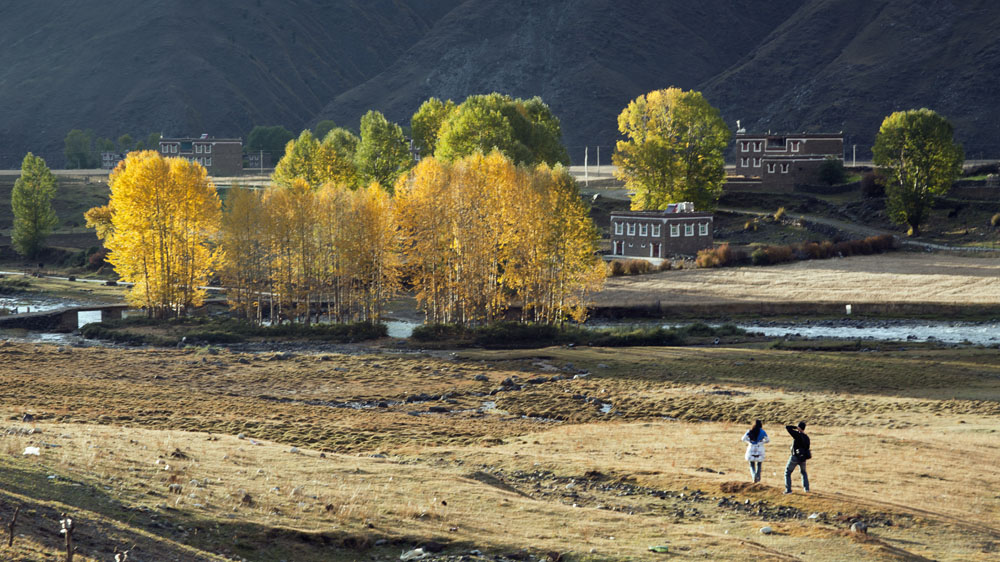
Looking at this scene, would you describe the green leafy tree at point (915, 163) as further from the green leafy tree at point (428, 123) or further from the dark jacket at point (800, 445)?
the dark jacket at point (800, 445)

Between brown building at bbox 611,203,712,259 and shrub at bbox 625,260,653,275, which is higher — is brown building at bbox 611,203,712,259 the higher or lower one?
the higher one

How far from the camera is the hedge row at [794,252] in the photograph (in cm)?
11094

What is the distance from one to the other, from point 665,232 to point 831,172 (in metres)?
51.3

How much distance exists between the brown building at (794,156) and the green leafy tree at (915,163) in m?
27.9

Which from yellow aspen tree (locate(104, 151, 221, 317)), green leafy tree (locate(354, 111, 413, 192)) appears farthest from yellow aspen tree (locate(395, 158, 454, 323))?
green leafy tree (locate(354, 111, 413, 192))

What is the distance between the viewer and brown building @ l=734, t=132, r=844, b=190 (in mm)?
158125

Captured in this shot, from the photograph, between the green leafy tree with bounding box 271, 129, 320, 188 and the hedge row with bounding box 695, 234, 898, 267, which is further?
the green leafy tree with bounding box 271, 129, 320, 188

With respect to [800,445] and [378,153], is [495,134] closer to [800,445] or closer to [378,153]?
[378,153]

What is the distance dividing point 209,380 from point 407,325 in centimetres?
2768

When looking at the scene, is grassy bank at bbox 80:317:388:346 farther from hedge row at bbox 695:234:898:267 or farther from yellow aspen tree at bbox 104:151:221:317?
hedge row at bbox 695:234:898:267

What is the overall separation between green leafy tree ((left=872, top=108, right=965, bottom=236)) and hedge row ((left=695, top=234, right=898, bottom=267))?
923 cm

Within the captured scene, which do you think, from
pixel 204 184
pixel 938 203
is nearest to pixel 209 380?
pixel 204 184

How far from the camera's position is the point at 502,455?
3694 cm

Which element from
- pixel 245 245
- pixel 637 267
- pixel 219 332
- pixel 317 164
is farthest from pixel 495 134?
pixel 219 332
